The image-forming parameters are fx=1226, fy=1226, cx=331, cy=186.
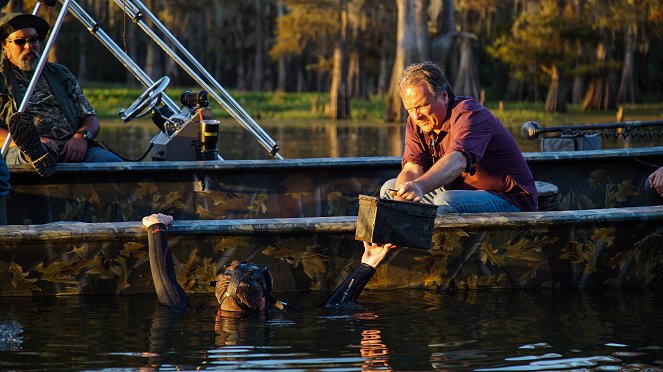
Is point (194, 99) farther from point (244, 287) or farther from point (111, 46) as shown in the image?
point (244, 287)

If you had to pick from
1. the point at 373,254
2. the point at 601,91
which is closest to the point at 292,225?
the point at 373,254

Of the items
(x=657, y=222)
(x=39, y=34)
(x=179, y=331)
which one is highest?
(x=39, y=34)

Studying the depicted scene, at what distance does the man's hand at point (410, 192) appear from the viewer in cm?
612

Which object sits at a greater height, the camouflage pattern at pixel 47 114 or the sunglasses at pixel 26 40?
the sunglasses at pixel 26 40

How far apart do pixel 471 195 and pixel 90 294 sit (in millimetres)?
2312

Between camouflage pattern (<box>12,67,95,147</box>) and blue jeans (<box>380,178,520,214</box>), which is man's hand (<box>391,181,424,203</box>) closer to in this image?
blue jeans (<box>380,178,520,214</box>)

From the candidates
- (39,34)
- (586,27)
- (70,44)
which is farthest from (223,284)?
(70,44)

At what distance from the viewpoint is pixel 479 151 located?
21.1 feet

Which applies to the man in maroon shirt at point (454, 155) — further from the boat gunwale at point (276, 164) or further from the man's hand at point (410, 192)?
the boat gunwale at point (276, 164)

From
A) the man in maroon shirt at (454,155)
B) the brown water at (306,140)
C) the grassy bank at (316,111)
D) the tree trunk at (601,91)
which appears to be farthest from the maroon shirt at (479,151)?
the tree trunk at (601,91)

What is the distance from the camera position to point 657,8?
42.3 metres

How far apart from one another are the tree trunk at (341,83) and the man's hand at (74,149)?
105 feet

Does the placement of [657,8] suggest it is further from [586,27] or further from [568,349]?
[568,349]

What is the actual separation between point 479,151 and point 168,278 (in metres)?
1.88
